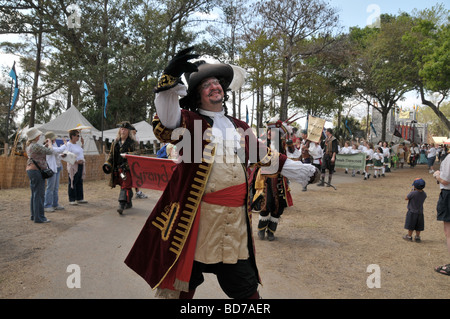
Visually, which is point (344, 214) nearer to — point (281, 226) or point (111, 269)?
point (281, 226)

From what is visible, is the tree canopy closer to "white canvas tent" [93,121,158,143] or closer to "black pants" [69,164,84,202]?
"white canvas tent" [93,121,158,143]

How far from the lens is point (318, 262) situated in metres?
4.62

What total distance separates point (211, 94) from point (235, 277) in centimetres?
133

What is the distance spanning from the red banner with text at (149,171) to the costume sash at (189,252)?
514 cm

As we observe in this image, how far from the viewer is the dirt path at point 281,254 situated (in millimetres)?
3625

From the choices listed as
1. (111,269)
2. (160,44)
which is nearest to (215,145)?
(111,269)

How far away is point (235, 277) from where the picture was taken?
2330 mm

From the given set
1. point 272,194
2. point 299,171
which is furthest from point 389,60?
point 299,171

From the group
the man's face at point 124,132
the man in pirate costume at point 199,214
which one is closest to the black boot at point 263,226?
the man in pirate costume at point 199,214

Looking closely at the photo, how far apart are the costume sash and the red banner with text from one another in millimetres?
5138

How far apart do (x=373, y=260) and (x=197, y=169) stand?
3.56m
